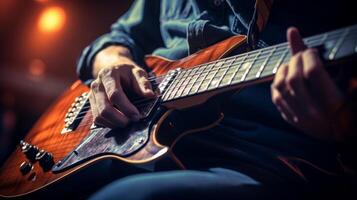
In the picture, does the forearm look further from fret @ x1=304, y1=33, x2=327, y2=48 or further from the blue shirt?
fret @ x1=304, y1=33, x2=327, y2=48

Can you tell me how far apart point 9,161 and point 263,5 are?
2.81 ft

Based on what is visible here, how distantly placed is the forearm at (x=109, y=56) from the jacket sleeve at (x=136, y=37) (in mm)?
21

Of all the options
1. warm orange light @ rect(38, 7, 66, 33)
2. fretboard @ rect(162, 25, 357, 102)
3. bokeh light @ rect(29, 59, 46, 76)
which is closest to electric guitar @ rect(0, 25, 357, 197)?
fretboard @ rect(162, 25, 357, 102)

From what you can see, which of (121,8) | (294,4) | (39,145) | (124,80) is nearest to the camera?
(294,4)

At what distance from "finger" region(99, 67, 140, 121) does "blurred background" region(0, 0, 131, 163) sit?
187 centimetres

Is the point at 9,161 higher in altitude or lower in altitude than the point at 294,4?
lower

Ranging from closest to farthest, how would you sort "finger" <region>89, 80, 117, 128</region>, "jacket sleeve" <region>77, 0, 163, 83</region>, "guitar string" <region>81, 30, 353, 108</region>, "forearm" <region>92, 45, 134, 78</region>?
"guitar string" <region>81, 30, 353, 108</region>, "finger" <region>89, 80, 117, 128</region>, "forearm" <region>92, 45, 134, 78</region>, "jacket sleeve" <region>77, 0, 163, 83</region>

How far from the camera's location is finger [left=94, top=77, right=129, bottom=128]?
2.85 feet

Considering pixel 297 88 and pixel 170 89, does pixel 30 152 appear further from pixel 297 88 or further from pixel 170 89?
pixel 297 88

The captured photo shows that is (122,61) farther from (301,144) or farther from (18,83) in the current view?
(18,83)

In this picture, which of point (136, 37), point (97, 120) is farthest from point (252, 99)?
point (136, 37)

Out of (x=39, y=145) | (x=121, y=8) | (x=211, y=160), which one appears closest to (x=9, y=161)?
(x=39, y=145)

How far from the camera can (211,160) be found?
0.86m

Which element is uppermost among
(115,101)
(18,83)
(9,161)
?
(115,101)
